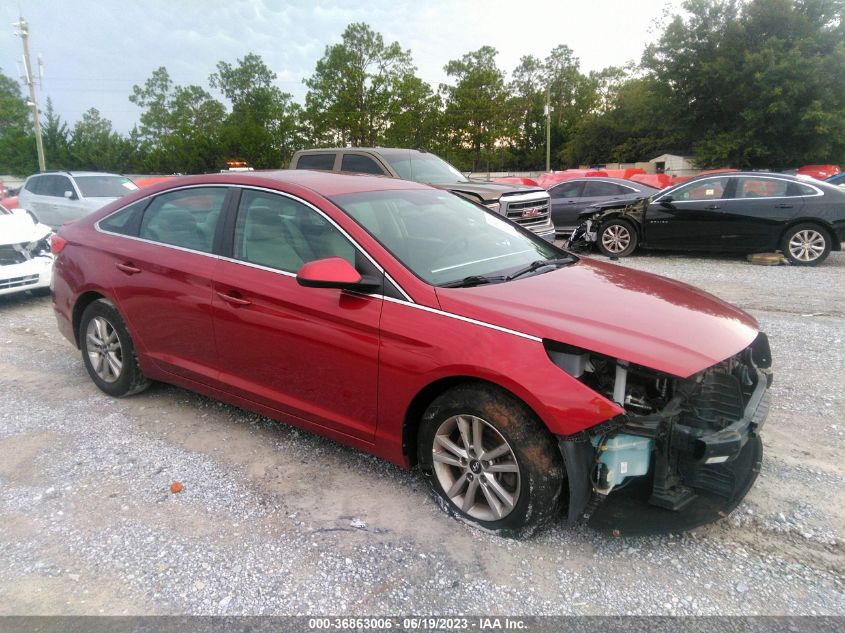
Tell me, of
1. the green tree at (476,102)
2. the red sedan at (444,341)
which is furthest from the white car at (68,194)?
the green tree at (476,102)

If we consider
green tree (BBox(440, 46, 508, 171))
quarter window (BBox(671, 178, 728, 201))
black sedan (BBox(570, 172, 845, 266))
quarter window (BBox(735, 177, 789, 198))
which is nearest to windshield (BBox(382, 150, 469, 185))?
black sedan (BBox(570, 172, 845, 266))

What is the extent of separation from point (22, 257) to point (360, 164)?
5.01m

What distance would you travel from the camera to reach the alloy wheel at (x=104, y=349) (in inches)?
174

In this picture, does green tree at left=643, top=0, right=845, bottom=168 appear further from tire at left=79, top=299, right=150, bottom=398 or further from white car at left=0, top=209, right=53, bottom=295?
tire at left=79, top=299, right=150, bottom=398

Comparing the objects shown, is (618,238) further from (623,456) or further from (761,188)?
(623,456)

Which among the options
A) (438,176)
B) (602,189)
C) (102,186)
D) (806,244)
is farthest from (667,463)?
(102,186)

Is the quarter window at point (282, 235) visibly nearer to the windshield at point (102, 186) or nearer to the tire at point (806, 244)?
the tire at point (806, 244)

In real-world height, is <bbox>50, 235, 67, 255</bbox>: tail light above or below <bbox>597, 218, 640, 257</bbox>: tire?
above

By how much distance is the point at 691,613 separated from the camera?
231 centimetres

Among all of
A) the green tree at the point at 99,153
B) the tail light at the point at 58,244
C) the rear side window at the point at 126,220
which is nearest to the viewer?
the rear side window at the point at 126,220

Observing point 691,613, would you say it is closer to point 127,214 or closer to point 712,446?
point 712,446

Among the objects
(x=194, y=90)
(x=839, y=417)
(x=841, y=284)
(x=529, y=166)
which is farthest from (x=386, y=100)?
(x=839, y=417)

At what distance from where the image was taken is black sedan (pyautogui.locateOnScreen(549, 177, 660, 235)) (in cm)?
1310

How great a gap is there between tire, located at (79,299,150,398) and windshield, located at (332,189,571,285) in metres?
2.09
